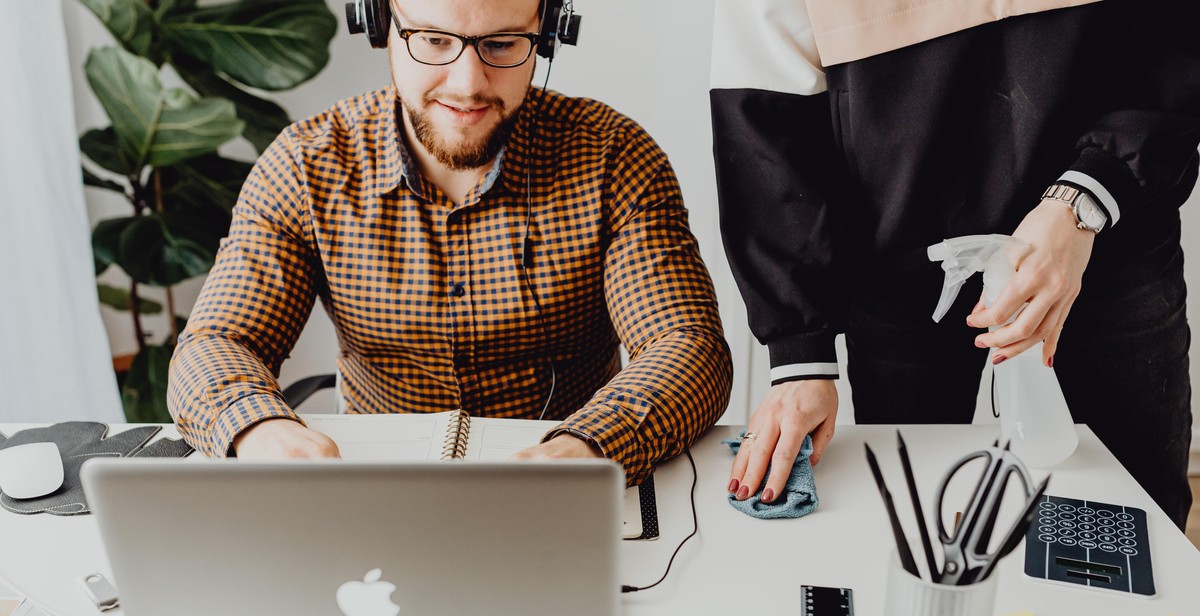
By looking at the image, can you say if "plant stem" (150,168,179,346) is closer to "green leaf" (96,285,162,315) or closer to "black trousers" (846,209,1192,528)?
"green leaf" (96,285,162,315)

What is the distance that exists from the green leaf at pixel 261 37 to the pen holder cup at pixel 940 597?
1.69 metres

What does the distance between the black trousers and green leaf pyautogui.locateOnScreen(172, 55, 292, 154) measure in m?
1.40

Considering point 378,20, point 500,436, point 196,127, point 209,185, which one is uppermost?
point 378,20

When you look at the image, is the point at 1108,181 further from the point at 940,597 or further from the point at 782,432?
the point at 940,597

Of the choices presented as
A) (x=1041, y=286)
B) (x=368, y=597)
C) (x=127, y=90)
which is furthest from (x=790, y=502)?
(x=127, y=90)

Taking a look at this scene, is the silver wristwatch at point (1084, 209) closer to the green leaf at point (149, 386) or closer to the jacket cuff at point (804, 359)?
the jacket cuff at point (804, 359)

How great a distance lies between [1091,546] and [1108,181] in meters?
0.42

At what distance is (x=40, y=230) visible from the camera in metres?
1.89

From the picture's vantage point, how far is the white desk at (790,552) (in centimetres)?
84

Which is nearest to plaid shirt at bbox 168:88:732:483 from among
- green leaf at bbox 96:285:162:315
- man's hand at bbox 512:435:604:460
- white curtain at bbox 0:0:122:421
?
man's hand at bbox 512:435:604:460

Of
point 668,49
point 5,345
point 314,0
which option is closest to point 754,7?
point 668,49

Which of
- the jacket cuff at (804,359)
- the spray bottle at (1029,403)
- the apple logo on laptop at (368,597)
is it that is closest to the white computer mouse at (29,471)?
the apple logo on laptop at (368,597)

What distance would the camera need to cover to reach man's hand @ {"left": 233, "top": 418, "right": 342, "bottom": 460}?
1001 millimetres

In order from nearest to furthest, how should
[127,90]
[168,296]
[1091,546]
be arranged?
[1091,546], [127,90], [168,296]
